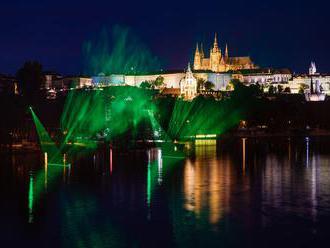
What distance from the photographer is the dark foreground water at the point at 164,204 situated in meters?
16.0

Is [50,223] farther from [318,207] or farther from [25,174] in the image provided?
[25,174]

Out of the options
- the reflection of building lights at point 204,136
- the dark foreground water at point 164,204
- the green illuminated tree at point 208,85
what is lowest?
the dark foreground water at point 164,204

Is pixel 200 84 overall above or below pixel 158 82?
below

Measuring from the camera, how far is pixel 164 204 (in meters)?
20.3

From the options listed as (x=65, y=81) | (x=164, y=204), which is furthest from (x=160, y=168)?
(x=65, y=81)

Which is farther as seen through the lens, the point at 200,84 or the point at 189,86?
the point at 200,84

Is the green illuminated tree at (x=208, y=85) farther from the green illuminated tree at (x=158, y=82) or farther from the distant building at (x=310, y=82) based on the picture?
the distant building at (x=310, y=82)

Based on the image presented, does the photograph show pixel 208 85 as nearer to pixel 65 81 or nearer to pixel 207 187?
pixel 65 81

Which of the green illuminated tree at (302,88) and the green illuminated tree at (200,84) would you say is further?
the green illuminated tree at (302,88)

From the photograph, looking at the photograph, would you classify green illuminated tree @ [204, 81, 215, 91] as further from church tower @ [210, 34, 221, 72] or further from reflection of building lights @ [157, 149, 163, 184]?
reflection of building lights @ [157, 149, 163, 184]

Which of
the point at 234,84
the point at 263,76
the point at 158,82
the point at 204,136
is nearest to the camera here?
the point at 204,136

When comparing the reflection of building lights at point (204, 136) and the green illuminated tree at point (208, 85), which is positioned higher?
the green illuminated tree at point (208, 85)

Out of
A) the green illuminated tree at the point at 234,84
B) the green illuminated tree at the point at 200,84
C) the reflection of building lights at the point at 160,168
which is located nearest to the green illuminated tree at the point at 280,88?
the green illuminated tree at the point at 234,84

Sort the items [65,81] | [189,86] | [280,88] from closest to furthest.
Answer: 1. [189,86]
2. [280,88]
3. [65,81]
